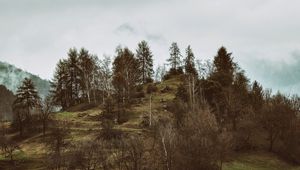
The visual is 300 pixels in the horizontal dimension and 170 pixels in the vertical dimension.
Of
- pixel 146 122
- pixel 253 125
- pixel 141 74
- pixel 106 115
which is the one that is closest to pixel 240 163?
pixel 253 125

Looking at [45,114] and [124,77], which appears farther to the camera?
[124,77]

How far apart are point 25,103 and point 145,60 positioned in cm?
4235

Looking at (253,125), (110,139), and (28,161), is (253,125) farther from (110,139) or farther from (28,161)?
(28,161)

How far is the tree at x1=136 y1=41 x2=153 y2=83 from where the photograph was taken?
383 feet

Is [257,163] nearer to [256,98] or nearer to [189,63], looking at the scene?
[256,98]

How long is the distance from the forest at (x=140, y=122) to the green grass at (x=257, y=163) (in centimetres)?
77

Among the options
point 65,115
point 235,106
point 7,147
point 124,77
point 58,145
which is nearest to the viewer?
point 58,145

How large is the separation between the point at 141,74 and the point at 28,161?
2215 inches

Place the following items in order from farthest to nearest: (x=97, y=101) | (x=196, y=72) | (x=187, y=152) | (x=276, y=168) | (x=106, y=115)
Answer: (x=196, y=72)
(x=97, y=101)
(x=106, y=115)
(x=276, y=168)
(x=187, y=152)

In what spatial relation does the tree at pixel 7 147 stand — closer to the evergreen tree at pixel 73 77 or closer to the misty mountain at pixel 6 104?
the evergreen tree at pixel 73 77

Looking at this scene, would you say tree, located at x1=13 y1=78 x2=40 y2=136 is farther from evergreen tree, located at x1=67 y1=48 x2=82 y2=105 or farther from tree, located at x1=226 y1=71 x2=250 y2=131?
tree, located at x1=226 y1=71 x2=250 y2=131

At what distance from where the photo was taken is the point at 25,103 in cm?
8338

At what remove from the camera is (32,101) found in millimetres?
83938

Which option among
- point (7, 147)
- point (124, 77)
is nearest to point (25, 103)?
point (7, 147)
